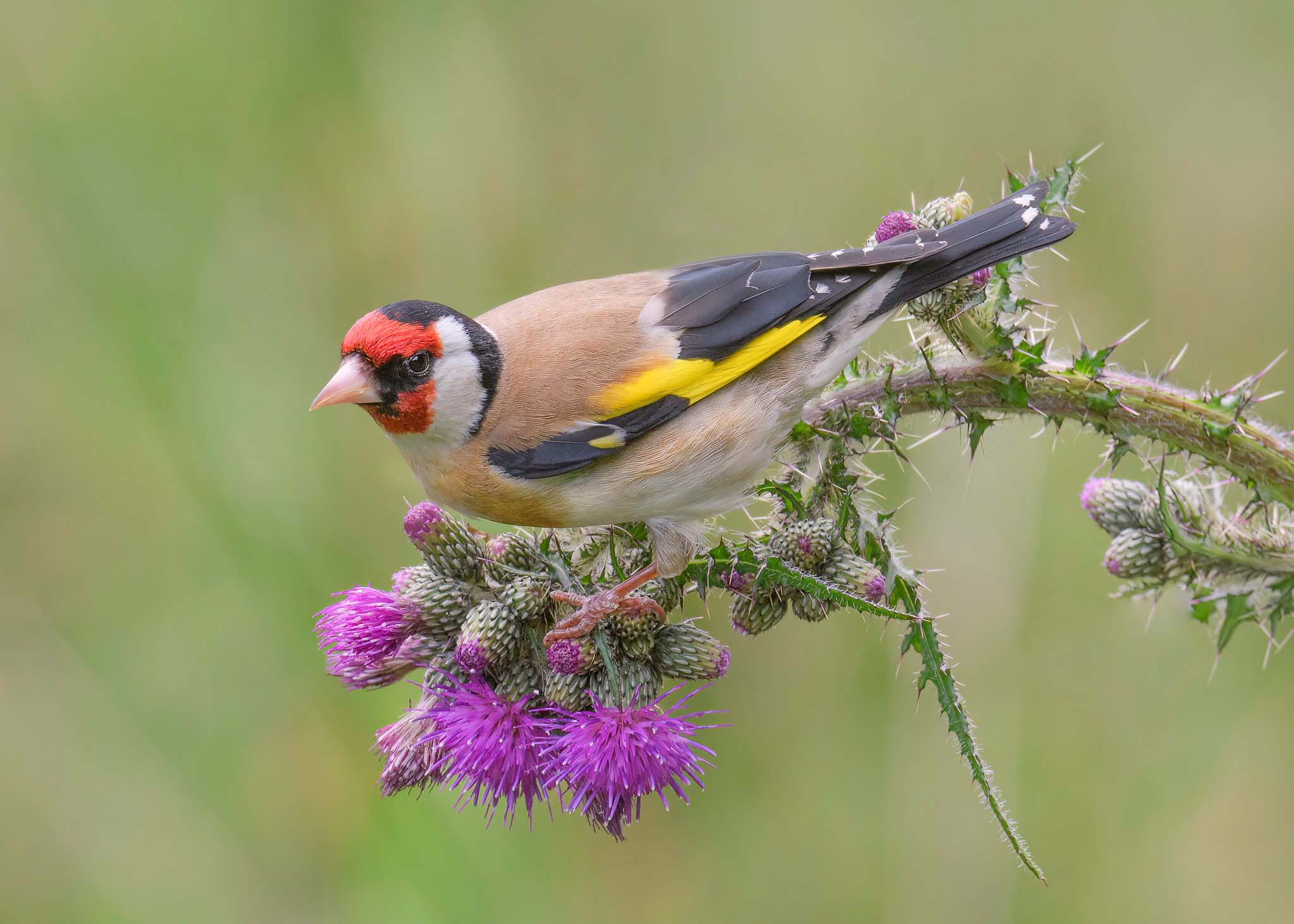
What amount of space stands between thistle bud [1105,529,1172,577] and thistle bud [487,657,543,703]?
191 centimetres

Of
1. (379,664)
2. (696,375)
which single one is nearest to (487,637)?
(379,664)

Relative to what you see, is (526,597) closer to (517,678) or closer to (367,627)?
(517,678)

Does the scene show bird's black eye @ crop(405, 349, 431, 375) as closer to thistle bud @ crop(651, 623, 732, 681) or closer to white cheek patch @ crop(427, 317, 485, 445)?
white cheek patch @ crop(427, 317, 485, 445)

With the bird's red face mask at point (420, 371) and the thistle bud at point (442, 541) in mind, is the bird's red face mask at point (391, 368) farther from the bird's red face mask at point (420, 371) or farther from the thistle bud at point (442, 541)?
the thistle bud at point (442, 541)

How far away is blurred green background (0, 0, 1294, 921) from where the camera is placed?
14.6 ft

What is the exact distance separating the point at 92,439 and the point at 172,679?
125cm

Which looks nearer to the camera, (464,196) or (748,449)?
(748,449)

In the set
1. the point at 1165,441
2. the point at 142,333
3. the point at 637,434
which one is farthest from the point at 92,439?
the point at 1165,441

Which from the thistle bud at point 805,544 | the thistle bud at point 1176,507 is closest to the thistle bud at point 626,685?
the thistle bud at point 805,544

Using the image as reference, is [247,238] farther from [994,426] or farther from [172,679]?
[994,426]

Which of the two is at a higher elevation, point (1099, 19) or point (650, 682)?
point (1099, 19)

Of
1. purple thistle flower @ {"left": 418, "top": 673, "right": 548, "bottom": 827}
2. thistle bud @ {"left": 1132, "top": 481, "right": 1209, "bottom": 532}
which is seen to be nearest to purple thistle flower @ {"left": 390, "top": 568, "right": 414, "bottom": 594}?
purple thistle flower @ {"left": 418, "top": 673, "right": 548, "bottom": 827}

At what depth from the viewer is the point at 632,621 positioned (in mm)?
3123

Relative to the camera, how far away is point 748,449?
133 inches
